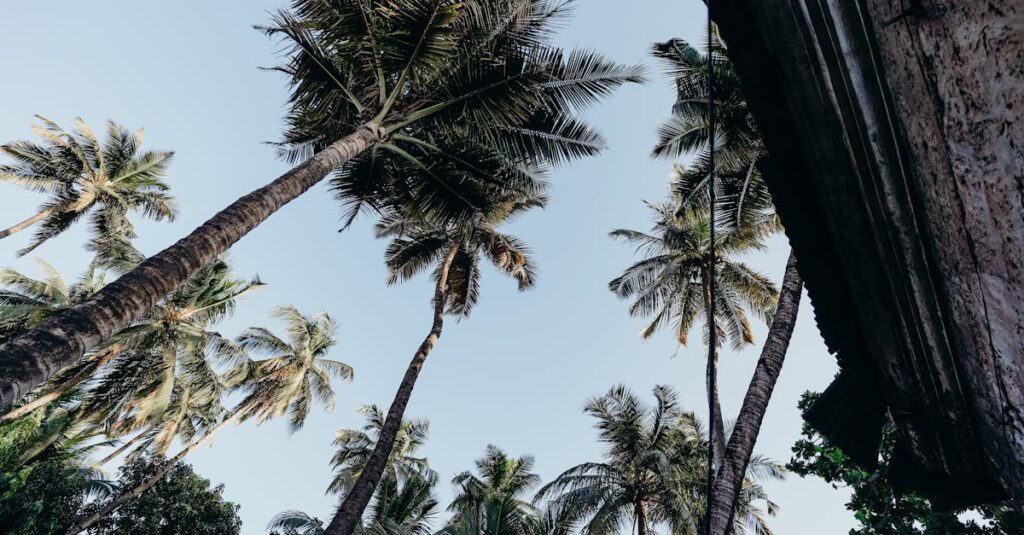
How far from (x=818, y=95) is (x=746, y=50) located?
438 millimetres

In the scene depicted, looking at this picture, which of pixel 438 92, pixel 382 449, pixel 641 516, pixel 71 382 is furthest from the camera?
pixel 71 382

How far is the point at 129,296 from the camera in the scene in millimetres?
3348

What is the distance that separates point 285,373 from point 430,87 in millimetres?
16456

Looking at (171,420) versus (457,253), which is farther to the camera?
(171,420)

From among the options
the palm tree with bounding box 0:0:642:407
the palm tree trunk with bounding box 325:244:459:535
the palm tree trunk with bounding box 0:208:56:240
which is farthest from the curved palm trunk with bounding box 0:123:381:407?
the palm tree trunk with bounding box 0:208:56:240

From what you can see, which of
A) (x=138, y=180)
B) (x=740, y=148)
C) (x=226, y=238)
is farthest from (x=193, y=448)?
(x=740, y=148)

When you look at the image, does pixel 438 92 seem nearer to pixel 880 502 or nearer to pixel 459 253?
pixel 459 253

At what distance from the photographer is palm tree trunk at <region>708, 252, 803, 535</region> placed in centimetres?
599

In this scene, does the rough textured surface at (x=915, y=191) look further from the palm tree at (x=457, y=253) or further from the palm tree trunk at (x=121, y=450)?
the palm tree trunk at (x=121, y=450)

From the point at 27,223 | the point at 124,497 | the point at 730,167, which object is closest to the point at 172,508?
the point at 124,497

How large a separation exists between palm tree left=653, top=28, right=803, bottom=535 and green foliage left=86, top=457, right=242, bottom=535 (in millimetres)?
14870

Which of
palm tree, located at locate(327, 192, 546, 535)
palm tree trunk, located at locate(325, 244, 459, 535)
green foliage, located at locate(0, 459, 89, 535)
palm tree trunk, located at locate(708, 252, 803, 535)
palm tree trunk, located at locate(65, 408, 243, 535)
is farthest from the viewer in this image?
palm tree, located at locate(327, 192, 546, 535)

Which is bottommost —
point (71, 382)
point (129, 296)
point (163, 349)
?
point (129, 296)

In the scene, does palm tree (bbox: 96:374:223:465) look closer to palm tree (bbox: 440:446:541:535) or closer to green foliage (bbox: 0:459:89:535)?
green foliage (bbox: 0:459:89:535)
